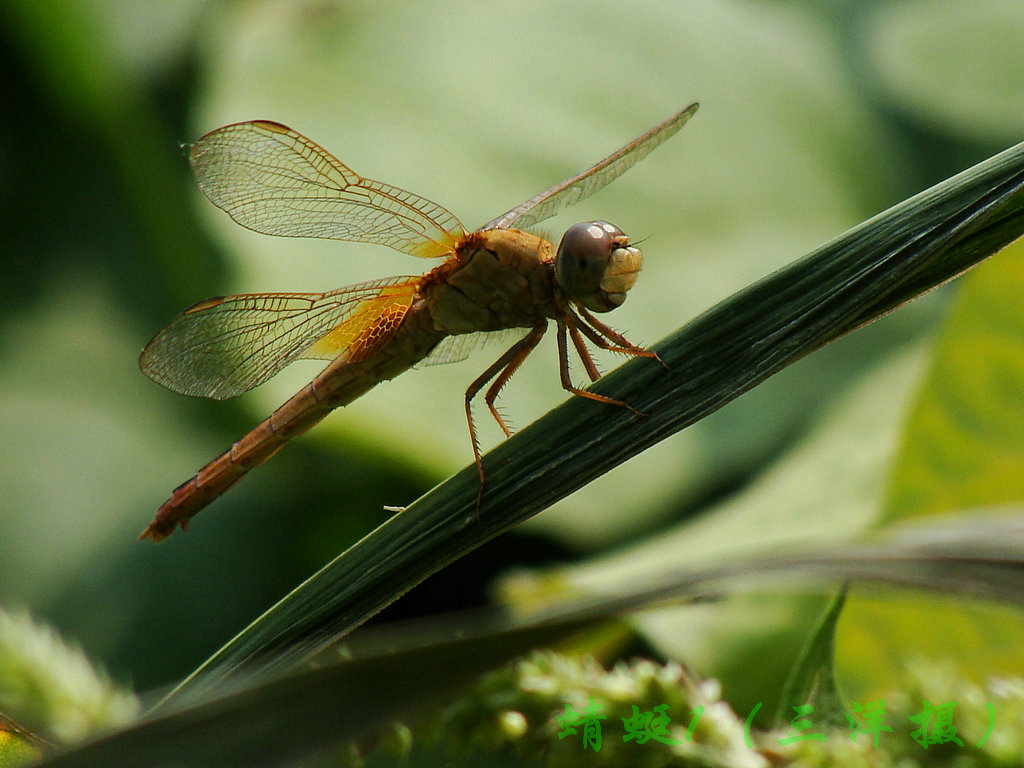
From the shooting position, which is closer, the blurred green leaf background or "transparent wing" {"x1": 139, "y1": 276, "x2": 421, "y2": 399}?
"transparent wing" {"x1": 139, "y1": 276, "x2": 421, "y2": 399}

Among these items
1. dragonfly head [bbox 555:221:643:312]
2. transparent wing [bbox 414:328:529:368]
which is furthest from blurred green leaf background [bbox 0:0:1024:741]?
dragonfly head [bbox 555:221:643:312]

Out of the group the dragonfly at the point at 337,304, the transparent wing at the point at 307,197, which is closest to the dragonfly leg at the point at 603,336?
the dragonfly at the point at 337,304

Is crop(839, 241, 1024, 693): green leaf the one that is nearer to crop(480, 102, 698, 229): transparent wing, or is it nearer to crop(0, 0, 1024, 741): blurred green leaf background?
crop(0, 0, 1024, 741): blurred green leaf background

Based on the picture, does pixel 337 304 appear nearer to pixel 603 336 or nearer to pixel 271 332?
pixel 271 332

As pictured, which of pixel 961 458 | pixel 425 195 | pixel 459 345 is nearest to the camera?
pixel 961 458

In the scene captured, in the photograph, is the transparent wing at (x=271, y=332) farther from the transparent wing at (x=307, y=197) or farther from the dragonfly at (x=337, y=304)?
the transparent wing at (x=307, y=197)

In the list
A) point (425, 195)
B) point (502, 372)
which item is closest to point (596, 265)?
point (502, 372)

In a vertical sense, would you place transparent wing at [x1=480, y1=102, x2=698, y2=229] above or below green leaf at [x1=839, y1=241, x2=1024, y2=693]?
above

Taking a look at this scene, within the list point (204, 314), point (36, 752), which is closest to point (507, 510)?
point (36, 752)
